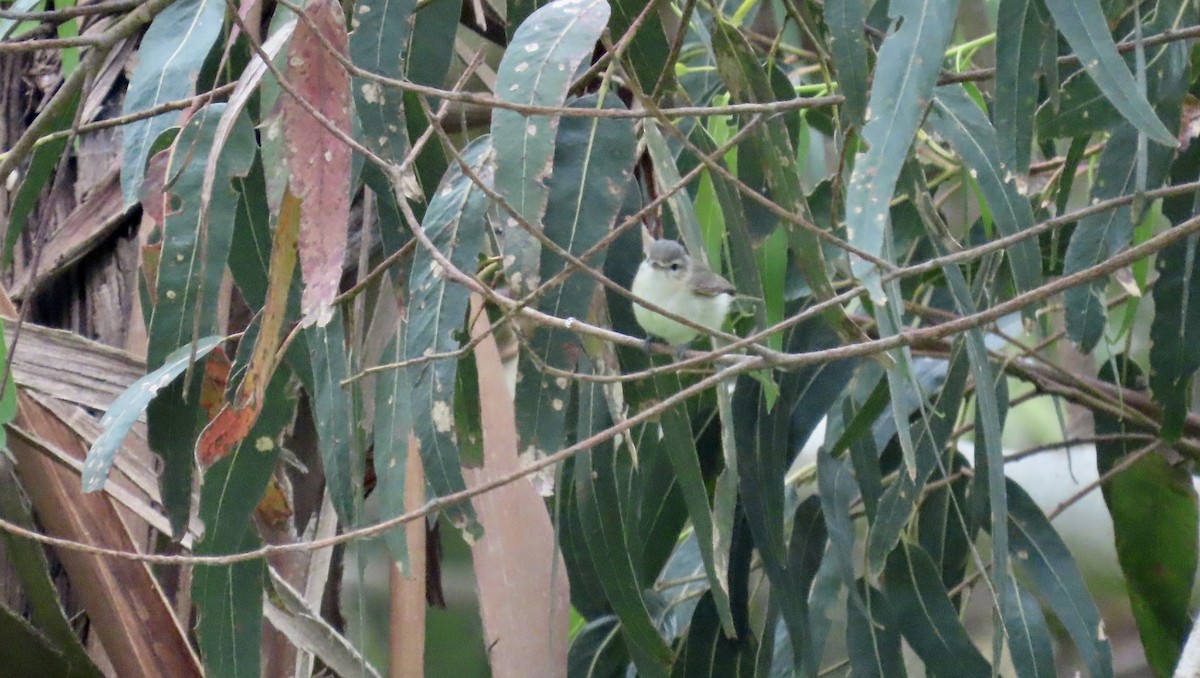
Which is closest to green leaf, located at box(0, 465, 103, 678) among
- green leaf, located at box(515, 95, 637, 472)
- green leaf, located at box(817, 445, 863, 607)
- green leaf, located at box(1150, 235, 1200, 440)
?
green leaf, located at box(515, 95, 637, 472)

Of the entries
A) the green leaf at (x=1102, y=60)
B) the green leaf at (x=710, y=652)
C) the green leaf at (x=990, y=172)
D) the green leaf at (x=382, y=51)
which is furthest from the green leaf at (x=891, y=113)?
the green leaf at (x=710, y=652)

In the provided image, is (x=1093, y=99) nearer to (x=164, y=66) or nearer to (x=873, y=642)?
(x=873, y=642)

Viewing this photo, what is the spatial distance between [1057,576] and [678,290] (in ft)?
3.09

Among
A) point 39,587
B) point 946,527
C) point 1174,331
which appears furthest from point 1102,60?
point 39,587

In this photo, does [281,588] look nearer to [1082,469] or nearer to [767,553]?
[767,553]

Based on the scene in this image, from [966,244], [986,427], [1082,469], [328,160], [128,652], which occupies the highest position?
[328,160]

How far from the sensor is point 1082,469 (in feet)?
13.2

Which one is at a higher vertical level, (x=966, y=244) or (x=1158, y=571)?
(x=966, y=244)

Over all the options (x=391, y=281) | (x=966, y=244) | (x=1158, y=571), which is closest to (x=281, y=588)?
(x=391, y=281)

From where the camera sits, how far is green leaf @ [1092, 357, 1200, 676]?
8.51 feet

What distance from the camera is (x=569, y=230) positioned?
5.31 feet

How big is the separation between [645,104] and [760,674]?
127 centimetres

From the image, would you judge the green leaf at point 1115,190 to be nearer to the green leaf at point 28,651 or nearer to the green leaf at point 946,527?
the green leaf at point 946,527

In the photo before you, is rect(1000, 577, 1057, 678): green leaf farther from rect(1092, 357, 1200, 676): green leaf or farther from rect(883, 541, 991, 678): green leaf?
rect(1092, 357, 1200, 676): green leaf
